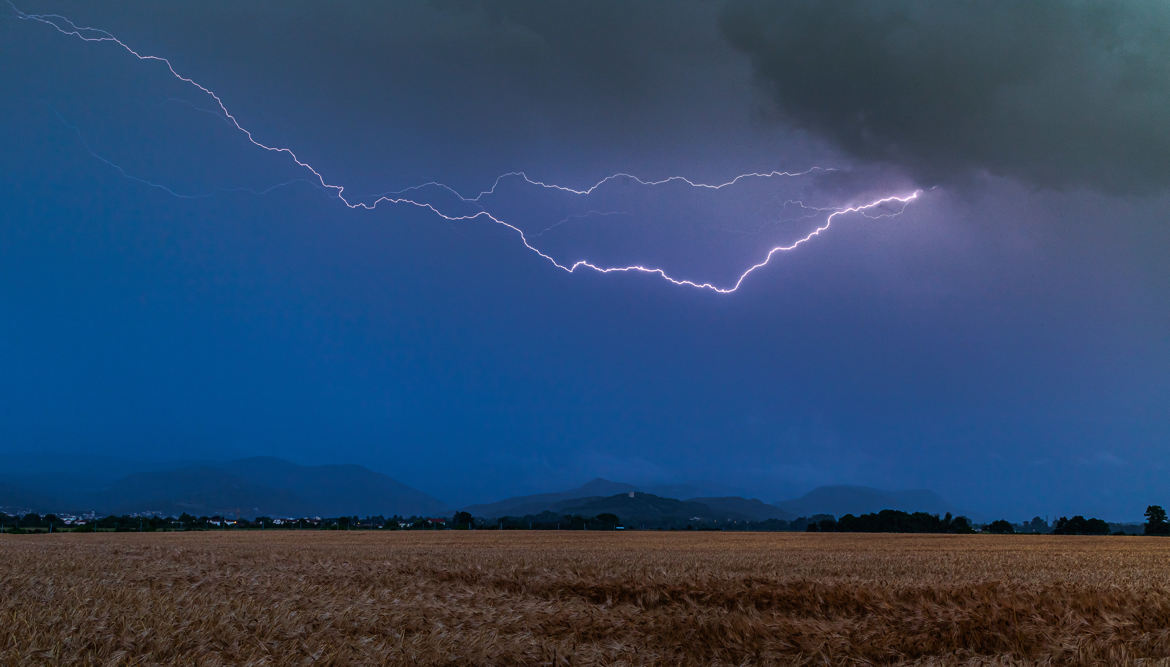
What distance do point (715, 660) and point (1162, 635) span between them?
5.15m

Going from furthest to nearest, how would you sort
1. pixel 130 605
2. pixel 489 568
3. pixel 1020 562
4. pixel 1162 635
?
pixel 1020 562
pixel 489 568
pixel 1162 635
pixel 130 605

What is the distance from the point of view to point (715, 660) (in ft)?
26.1

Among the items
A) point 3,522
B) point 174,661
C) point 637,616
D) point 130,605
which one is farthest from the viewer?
point 3,522

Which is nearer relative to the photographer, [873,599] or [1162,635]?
[1162,635]

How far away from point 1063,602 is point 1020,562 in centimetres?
1055

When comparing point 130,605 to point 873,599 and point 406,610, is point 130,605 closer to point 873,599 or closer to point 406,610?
point 406,610

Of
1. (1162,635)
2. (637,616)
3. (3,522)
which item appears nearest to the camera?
(1162,635)

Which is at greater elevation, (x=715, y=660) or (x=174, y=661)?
(x=174, y=661)

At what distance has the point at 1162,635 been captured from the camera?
27.9ft

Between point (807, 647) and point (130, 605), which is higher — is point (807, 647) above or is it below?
below

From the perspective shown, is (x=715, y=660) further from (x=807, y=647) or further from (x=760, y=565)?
(x=760, y=565)

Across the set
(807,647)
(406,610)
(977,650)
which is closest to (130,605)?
(406,610)

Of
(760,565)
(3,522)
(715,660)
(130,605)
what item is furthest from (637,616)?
(3,522)

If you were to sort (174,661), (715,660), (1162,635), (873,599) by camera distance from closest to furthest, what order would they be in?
1. (174,661)
2. (715,660)
3. (1162,635)
4. (873,599)
